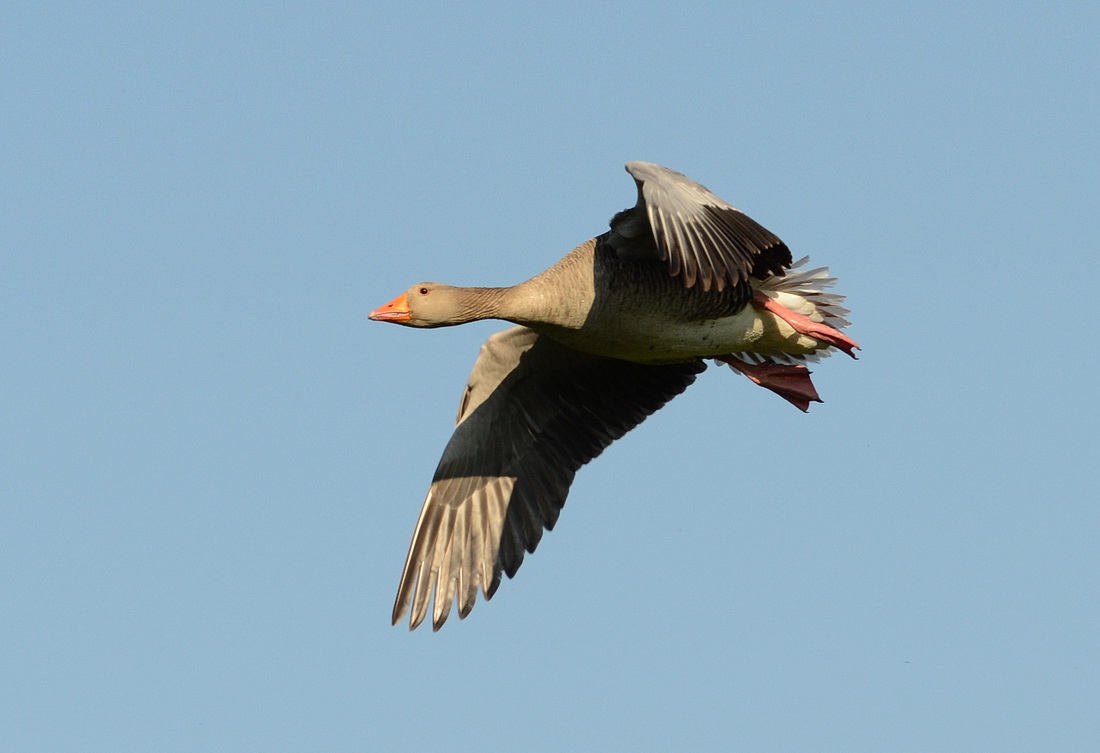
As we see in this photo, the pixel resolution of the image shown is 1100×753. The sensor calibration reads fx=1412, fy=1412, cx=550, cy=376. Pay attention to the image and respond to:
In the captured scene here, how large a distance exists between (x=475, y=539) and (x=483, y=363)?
1.41 m

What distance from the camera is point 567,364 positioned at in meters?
11.2

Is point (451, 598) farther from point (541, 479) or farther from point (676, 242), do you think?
point (676, 242)

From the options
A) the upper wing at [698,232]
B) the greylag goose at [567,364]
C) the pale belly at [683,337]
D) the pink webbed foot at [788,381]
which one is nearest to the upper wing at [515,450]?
the greylag goose at [567,364]

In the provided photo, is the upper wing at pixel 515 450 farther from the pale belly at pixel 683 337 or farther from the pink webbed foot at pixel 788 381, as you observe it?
the pale belly at pixel 683 337

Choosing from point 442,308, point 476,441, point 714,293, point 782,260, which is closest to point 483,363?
point 476,441

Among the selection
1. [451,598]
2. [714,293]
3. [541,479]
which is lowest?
[451,598]

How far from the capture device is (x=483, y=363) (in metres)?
11.0

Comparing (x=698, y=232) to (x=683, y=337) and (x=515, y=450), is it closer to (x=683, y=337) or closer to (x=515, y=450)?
(x=683, y=337)

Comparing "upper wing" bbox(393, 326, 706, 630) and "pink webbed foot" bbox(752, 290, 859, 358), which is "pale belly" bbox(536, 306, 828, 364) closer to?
"pink webbed foot" bbox(752, 290, 859, 358)

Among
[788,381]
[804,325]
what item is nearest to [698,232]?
[804,325]

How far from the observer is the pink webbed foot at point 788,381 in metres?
10.8

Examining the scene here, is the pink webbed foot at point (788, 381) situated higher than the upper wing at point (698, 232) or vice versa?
the upper wing at point (698, 232)

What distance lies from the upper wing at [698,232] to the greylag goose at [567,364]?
32cm

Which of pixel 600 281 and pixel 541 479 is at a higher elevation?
pixel 600 281
